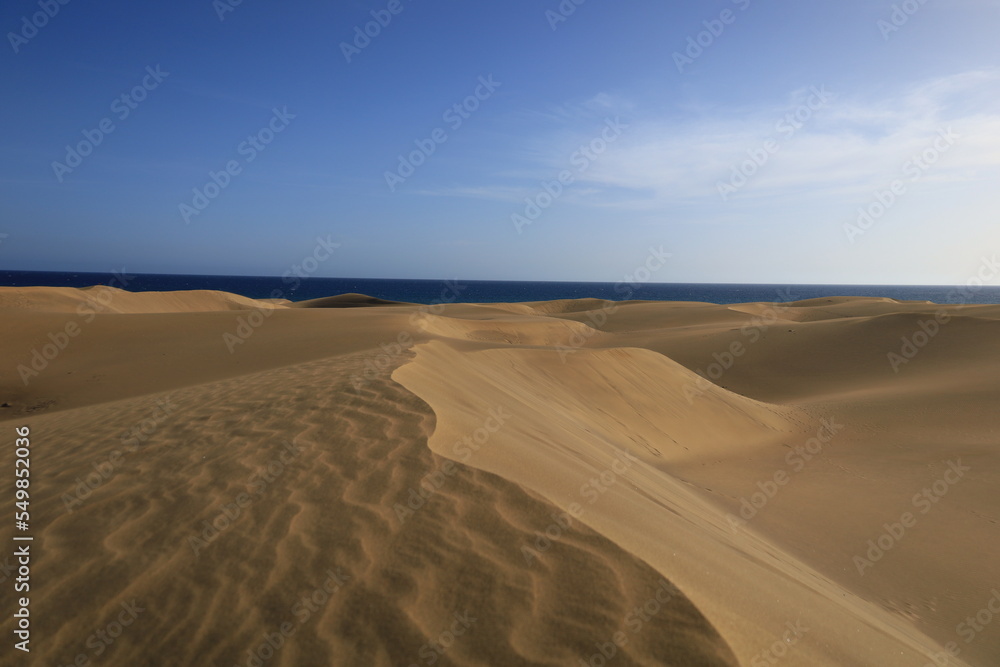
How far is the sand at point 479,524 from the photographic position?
248 cm

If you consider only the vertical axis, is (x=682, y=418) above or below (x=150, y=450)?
below

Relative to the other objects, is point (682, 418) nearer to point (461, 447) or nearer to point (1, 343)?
point (461, 447)

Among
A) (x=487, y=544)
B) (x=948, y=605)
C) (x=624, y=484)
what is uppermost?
(x=487, y=544)

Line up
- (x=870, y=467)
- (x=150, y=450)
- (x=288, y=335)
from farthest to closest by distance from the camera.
Answer: (x=288, y=335)
(x=870, y=467)
(x=150, y=450)

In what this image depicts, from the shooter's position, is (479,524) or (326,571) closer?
(326,571)

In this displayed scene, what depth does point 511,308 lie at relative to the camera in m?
32.4

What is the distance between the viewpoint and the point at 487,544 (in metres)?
2.95

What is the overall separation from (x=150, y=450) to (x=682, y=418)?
892cm

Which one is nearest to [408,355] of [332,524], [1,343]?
[332,524]

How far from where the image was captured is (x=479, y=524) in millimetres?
3121

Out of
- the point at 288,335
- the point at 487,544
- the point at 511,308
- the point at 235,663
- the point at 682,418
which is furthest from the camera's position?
the point at 511,308

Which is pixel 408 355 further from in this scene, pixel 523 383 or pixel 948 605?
pixel 948 605

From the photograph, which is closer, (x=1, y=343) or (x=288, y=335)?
(x=1, y=343)

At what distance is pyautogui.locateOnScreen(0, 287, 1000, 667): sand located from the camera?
2.48 metres
